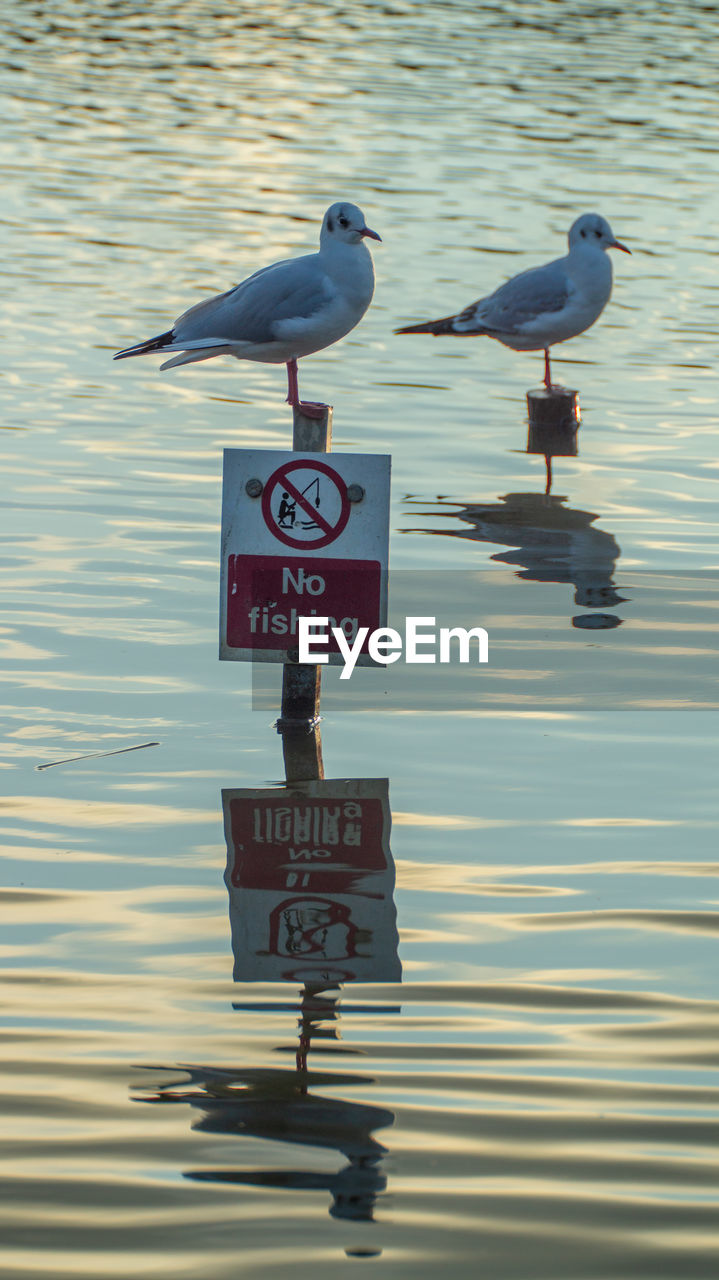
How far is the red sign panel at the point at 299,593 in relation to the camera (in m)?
5.37

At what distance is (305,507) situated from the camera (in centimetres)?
535

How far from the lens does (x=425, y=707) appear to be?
20.0 feet

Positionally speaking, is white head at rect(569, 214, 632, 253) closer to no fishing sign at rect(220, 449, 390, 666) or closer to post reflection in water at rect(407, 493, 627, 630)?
post reflection in water at rect(407, 493, 627, 630)

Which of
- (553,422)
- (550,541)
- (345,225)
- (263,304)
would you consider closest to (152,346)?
(263,304)

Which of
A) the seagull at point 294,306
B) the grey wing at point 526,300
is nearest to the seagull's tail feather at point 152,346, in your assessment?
the seagull at point 294,306

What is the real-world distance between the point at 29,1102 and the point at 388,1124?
71 cm

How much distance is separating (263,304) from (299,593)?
69.6 inches

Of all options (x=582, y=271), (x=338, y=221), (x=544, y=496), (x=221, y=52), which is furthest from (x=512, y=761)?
(x=221, y=52)

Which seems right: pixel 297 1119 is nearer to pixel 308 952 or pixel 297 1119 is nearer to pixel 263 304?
pixel 308 952

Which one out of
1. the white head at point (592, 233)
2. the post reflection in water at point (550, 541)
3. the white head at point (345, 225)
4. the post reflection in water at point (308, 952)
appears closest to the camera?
the post reflection in water at point (308, 952)

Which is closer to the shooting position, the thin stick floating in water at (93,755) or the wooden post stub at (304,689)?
the thin stick floating in water at (93,755)

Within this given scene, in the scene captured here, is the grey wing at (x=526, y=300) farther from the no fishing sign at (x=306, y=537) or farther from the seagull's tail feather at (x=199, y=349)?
the no fishing sign at (x=306, y=537)

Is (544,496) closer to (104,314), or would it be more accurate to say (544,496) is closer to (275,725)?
(275,725)

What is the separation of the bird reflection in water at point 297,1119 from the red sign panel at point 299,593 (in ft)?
6.45
